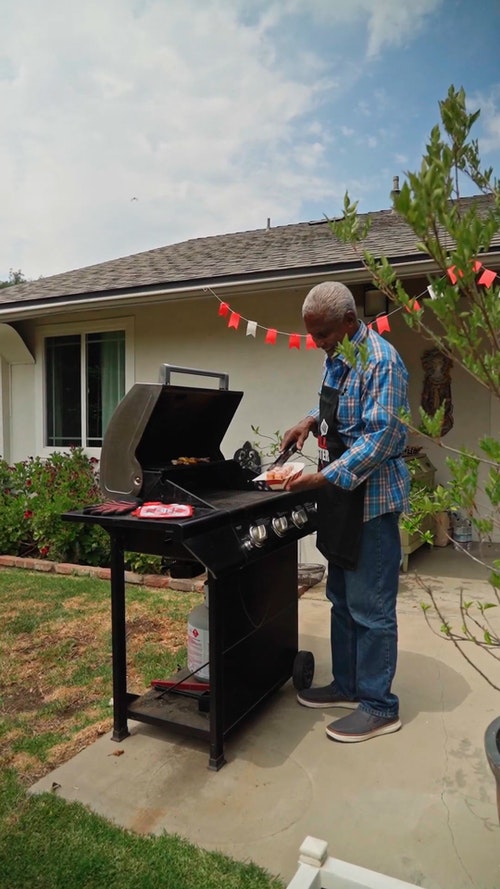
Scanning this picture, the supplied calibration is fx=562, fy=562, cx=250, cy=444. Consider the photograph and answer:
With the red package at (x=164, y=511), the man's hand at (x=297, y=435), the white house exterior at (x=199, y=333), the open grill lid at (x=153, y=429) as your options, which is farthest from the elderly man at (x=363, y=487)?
the white house exterior at (x=199, y=333)

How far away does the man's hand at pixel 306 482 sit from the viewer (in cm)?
221

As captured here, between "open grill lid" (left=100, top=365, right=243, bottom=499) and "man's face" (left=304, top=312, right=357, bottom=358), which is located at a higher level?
"man's face" (left=304, top=312, right=357, bottom=358)

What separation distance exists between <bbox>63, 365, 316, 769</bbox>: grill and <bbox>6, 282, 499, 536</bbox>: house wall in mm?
2507

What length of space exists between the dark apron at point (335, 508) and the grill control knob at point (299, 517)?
0.08 meters

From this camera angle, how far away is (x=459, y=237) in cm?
104

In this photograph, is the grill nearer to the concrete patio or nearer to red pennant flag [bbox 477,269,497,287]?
the concrete patio

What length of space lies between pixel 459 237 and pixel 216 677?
183cm

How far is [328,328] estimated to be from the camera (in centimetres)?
230

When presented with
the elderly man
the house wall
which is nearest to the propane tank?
the elderly man

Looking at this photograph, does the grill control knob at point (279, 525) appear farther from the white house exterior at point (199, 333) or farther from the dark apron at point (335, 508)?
the white house exterior at point (199, 333)

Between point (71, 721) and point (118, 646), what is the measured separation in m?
0.58

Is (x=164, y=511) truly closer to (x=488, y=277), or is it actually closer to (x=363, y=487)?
(x=363, y=487)

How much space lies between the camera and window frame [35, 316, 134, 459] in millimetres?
6301

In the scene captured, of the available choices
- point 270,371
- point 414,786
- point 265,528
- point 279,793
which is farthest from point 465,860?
point 270,371
